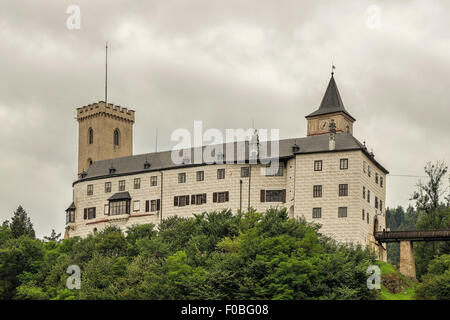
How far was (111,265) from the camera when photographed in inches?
3241

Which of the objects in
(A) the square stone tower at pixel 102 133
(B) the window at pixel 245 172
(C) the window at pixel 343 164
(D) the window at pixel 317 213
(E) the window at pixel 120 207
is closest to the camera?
(D) the window at pixel 317 213

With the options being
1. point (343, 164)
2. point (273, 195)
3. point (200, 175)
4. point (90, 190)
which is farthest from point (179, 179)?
point (343, 164)

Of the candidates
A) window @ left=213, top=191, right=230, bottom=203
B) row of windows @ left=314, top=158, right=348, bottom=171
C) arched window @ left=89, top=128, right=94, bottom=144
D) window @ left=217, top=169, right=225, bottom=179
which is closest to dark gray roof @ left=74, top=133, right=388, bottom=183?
row of windows @ left=314, top=158, right=348, bottom=171

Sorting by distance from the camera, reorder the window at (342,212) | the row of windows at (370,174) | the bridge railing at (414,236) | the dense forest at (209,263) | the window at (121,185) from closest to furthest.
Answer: the dense forest at (209,263) → the bridge railing at (414,236) → the window at (342,212) → the row of windows at (370,174) → the window at (121,185)

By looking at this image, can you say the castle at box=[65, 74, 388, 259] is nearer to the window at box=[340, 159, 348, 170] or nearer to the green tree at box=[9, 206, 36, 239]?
the window at box=[340, 159, 348, 170]

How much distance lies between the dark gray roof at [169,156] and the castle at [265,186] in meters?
0.11

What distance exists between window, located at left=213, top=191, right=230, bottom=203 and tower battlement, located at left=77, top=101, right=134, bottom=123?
91.1ft

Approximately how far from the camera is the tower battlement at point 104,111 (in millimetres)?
113688

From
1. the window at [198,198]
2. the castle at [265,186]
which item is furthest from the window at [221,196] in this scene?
the window at [198,198]

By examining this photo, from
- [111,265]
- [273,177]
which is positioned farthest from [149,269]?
[273,177]

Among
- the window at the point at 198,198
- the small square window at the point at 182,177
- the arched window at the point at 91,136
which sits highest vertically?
the arched window at the point at 91,136

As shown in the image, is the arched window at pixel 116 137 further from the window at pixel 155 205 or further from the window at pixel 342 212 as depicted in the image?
the window at pixel 342 212
